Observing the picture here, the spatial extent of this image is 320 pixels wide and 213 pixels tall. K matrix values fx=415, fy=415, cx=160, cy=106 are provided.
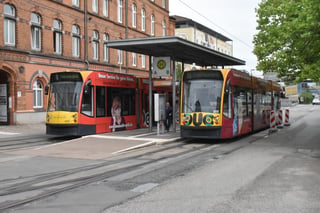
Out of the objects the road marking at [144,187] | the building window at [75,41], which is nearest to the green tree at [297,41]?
the road marking at [144,187]

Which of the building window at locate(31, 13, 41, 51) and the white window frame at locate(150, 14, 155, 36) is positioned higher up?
the white window frame at locate(150, 14, 155, 36)

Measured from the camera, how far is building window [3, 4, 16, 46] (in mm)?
25875

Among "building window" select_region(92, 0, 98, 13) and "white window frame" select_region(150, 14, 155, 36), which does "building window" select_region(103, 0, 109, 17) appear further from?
"white window frame" select_region(150, 14, 155, 36)

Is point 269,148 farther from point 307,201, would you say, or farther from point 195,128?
point 307,201

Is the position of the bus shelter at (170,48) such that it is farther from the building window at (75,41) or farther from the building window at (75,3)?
the building window at (75,3)

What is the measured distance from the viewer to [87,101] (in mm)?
18078

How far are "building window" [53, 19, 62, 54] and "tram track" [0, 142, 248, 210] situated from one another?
19.1m

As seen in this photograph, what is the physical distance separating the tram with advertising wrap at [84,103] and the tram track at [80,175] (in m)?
5.16

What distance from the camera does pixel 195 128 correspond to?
53.0ft

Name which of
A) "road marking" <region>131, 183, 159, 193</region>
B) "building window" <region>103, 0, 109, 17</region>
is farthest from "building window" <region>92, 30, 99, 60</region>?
"road marking" <region>131, 183, 159, 193</region>

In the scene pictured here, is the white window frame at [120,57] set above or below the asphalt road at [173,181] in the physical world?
above

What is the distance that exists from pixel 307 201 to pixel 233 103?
33.1 ft

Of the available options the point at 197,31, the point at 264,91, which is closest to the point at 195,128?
the point at 264,91

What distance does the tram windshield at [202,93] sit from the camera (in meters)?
16.1
